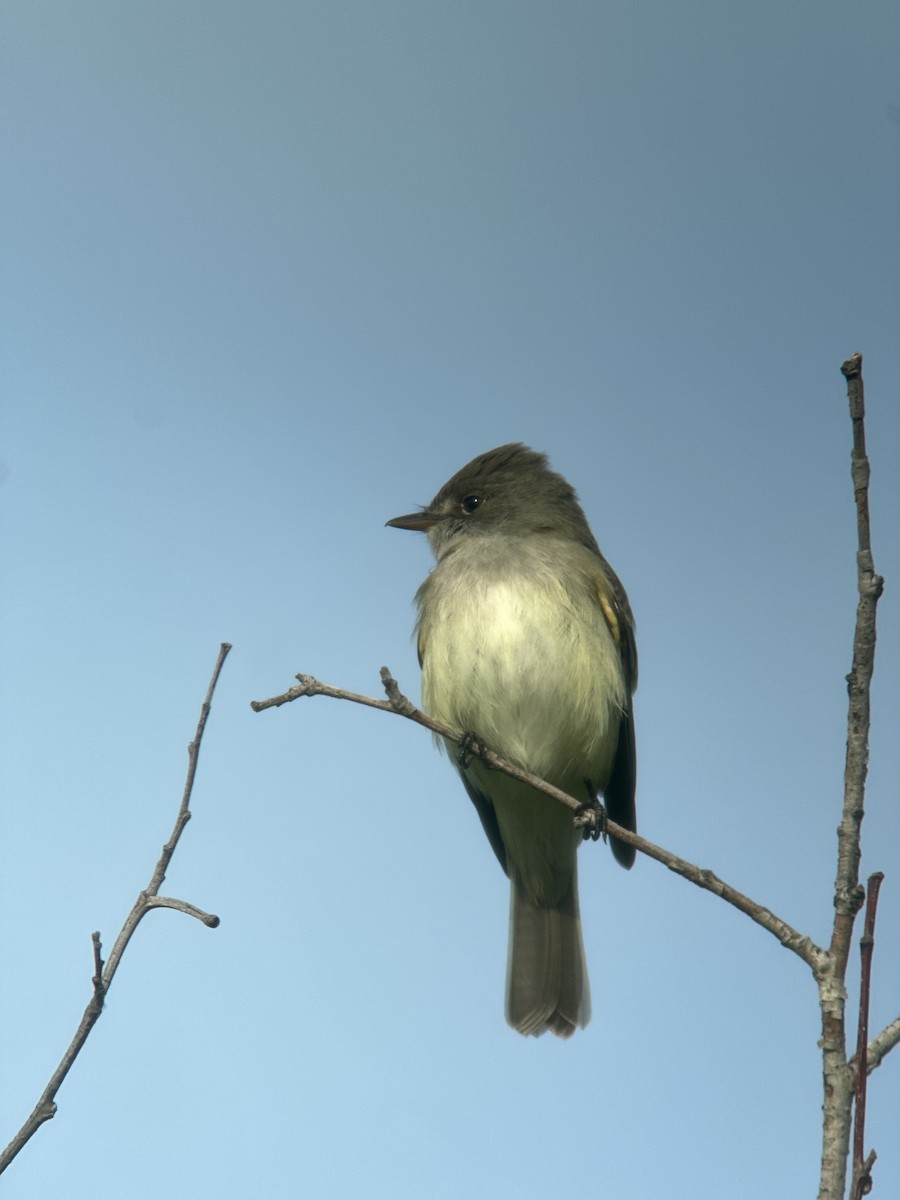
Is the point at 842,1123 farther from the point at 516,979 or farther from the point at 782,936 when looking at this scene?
the point at 516,979

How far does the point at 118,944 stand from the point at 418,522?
4026 millimetres

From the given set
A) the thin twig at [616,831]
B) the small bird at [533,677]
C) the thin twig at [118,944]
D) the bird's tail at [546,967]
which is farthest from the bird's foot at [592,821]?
the thin twig at [118,944]

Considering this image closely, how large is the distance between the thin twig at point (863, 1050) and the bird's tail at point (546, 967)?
164 inches

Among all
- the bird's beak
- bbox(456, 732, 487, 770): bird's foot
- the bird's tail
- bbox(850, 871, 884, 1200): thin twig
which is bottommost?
bbox(850, 871, 884, 1200): thin twig

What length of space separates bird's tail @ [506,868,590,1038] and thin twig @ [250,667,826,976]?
1.57 meters

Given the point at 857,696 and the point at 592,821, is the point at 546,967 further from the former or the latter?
the point at 857,696

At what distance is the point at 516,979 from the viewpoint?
6.36 m

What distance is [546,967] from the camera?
640 centimetres

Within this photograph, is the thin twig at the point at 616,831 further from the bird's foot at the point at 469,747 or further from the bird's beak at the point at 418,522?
the bird's beak at the point at 418,522

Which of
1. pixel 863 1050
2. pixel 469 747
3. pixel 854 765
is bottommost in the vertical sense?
pixel 863 1050

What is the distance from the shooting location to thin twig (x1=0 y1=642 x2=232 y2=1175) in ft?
8.48

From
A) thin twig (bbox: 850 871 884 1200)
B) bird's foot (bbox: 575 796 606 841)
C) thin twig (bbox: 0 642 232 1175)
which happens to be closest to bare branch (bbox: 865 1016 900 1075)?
thin twig (bbox: 850 871 884 1200)

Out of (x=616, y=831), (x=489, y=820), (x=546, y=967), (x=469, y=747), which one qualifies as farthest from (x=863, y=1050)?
(x=489, y=820)

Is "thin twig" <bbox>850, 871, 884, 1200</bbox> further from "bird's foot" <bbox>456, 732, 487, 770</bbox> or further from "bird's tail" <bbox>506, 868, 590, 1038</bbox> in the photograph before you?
"bird's tail" <bbox>506, 868, 590, 1038</bbox>
